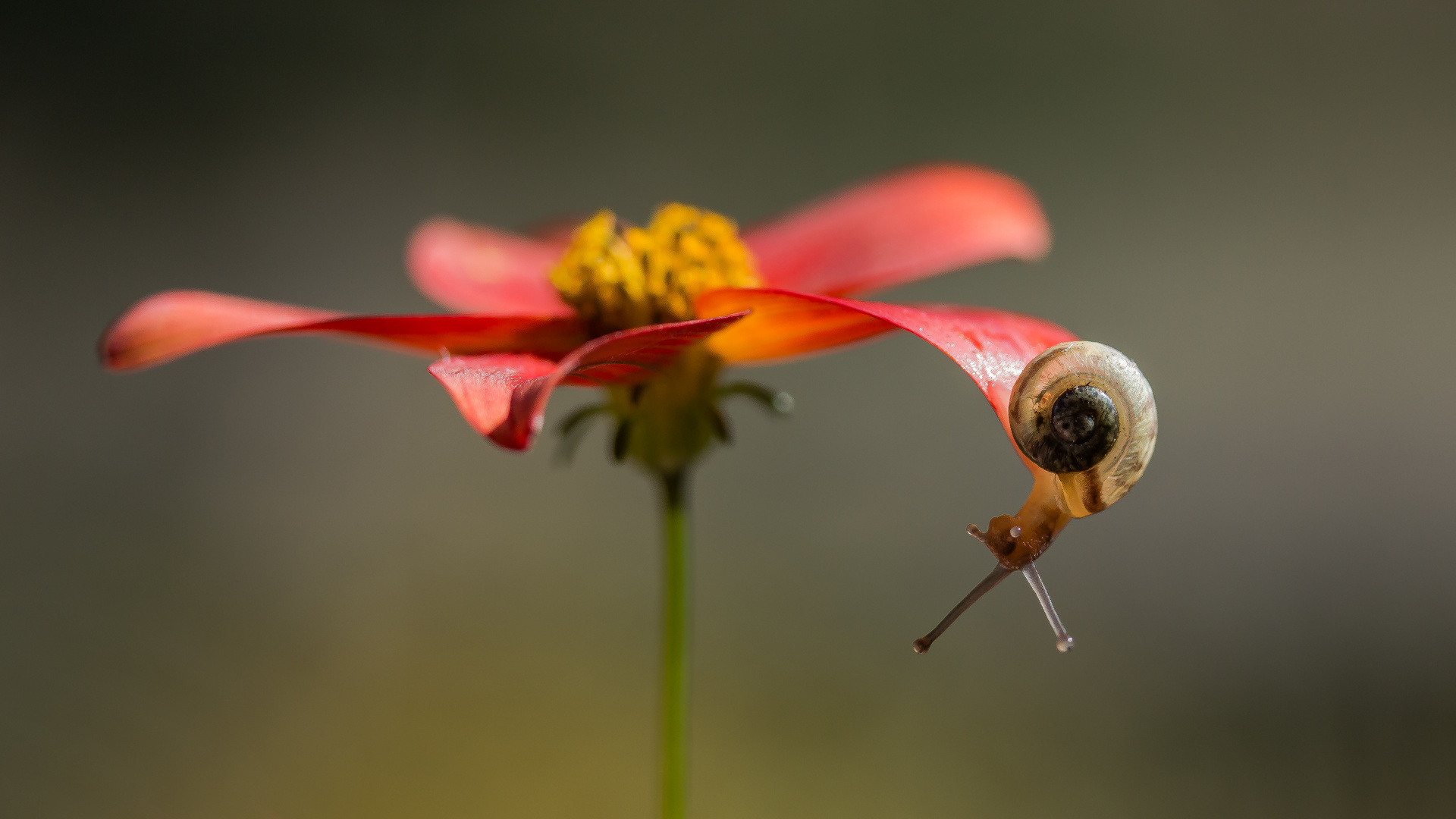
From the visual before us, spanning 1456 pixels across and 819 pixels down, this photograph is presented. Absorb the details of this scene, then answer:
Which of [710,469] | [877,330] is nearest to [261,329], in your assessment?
[877,330]

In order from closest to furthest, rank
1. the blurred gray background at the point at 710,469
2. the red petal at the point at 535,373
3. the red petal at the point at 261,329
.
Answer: the red petal at the point at 535,373
the red petal at the point at 261,329
the blurred gray background at the point at 710,469

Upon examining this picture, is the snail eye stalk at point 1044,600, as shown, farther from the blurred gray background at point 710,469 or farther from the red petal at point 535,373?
the blurred gray background at point 710,469

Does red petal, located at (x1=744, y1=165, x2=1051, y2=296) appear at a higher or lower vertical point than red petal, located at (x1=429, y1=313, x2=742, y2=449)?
higher

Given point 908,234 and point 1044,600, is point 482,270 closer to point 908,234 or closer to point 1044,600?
point 908,234

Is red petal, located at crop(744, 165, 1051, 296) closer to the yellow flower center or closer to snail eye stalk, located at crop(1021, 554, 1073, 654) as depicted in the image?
the yellow flower center

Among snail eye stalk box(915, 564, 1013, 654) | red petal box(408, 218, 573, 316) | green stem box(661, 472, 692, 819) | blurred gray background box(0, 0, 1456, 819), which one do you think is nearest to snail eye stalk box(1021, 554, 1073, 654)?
snail eye stalk box(915, 564, 1013, 654)

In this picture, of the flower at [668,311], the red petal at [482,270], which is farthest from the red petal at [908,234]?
the red petal at [482,270]
